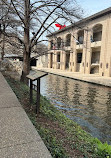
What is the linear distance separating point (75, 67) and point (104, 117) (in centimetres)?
2386

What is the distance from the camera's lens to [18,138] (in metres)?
2.31

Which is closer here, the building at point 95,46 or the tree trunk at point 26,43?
the tree trunk at point 26,43

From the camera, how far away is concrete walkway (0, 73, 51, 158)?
76.6 inches

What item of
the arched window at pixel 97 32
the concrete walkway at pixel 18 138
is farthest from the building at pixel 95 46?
the concrete walkway at pixel 18 138

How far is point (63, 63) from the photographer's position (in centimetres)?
3391

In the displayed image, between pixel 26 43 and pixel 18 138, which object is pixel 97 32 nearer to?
pixel 26 43

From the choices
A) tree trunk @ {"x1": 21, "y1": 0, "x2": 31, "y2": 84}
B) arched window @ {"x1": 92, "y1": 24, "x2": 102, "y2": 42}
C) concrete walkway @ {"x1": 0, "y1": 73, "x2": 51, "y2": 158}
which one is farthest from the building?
concrete walkway @ {"x1": 0, "y1": 73, "x2": 51, "y2": 158}

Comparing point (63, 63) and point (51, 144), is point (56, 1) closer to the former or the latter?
point (51, 144)

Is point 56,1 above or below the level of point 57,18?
above

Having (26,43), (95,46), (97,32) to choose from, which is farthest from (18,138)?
(97,32)

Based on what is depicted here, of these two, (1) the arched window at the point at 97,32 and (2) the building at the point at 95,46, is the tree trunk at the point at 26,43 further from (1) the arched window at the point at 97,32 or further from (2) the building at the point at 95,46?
(1) the arched window at the point at 97,32

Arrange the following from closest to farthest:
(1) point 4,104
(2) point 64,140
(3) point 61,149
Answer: (3) point 61,149, (2) point 64,140, (1) point 4,104

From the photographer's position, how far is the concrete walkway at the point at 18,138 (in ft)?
6.38

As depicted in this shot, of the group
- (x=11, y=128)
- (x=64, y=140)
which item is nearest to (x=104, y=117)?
(x=64, y=140)
